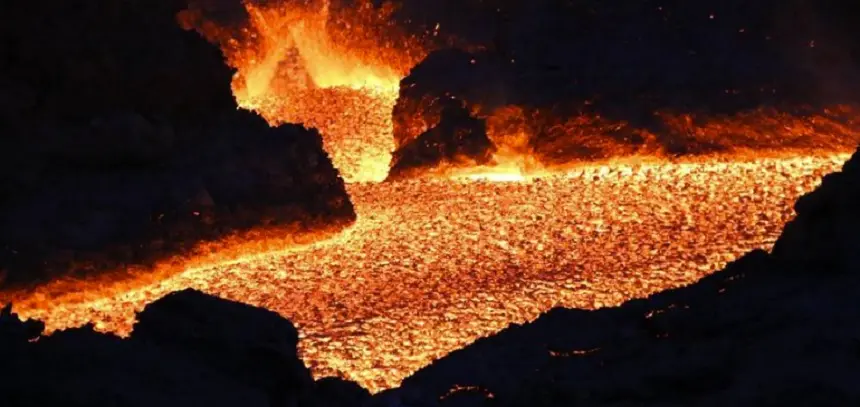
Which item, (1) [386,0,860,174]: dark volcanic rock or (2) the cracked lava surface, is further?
(1) [386,0,860,174]: dark volcanic rock

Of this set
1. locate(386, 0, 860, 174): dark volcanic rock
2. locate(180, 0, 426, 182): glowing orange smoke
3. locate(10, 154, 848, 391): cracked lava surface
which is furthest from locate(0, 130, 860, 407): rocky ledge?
locate(180, 0, 426, 182): glowing orange smoke

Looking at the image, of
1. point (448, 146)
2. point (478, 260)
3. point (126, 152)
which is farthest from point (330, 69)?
point (478, 260)

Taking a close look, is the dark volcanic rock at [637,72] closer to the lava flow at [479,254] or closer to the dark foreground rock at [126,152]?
the lava flow at [479,254]

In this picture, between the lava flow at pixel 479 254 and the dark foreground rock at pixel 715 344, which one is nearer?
the dark foreground rock at pixel 715 344

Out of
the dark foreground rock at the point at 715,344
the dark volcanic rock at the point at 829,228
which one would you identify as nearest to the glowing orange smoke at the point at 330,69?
the dark foreground rock at the point at 715,344

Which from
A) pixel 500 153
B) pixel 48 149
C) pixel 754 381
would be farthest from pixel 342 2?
pixel 754 381

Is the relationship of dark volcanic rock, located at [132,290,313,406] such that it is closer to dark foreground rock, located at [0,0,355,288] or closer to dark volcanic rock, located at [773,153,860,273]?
dark volcanic rock, located at [773,153,860,273]
